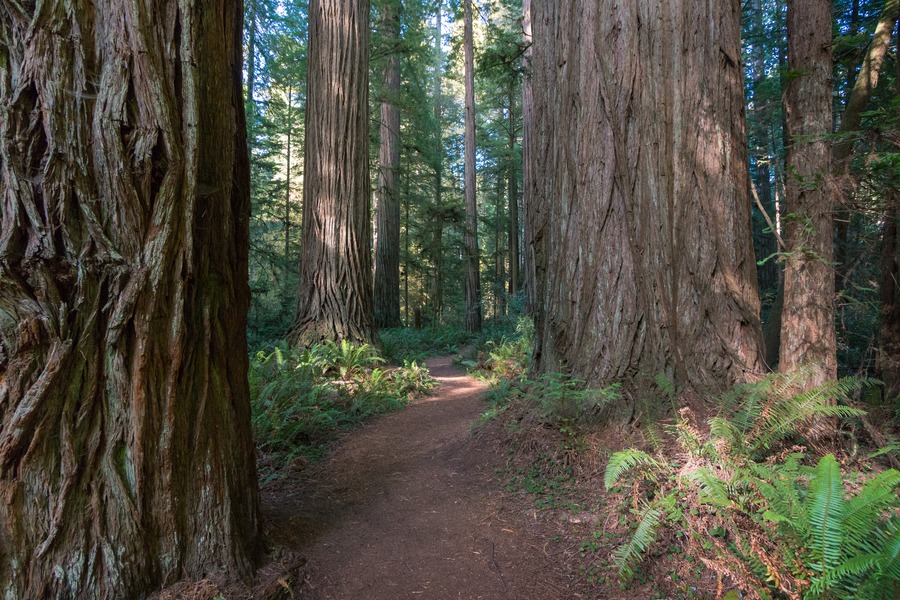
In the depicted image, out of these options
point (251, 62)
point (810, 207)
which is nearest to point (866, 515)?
point (810, 207)

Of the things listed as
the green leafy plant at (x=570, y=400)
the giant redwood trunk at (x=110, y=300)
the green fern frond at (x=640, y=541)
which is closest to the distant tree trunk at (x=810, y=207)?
the green leafy plant at (x=570, y=400)

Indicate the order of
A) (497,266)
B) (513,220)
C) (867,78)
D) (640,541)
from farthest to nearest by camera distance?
1. (497,266)
2. (513,220)
3. (867,78)
4. (640,541)

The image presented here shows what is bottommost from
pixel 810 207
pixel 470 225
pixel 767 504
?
pixel 767 504

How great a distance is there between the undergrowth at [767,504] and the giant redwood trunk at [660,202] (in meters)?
0.58

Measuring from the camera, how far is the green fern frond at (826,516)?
192cm

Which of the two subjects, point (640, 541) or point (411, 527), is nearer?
point (640, 541)

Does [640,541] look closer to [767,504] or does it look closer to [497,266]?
[767,504]

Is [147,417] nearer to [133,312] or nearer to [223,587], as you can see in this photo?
[133,312]

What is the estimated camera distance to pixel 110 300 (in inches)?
80.0

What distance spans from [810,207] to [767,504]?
3038 mm

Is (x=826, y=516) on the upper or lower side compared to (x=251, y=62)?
lower

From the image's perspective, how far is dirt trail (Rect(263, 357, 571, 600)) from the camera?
8.58 ft

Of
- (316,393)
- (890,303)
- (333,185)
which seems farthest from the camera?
(333,185)

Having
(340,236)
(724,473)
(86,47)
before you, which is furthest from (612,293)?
(340,236)
